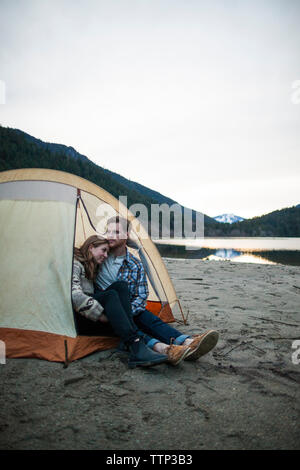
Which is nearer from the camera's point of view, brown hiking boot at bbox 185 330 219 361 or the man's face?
brown hiking boot at bbox 185 330 219 361

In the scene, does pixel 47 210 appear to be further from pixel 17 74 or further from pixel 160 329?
pixel 17 74

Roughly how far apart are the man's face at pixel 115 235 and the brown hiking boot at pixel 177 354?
1.56m

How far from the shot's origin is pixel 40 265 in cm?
327

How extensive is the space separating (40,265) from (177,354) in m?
2.00

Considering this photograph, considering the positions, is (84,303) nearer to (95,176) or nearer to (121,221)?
(121,221)

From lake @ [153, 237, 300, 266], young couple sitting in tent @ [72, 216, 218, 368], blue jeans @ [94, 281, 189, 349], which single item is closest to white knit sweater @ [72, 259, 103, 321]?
young couple sitting in tent @ [72, 216, 218, 368]

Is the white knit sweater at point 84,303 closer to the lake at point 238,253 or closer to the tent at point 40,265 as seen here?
the tent at point 40,265

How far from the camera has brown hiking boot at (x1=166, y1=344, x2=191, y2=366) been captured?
2850mm

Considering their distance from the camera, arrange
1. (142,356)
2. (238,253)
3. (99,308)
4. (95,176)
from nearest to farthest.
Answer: (142,356) → (99,308) → (238,253) → (95,176)

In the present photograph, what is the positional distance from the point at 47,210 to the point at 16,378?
2.00 m

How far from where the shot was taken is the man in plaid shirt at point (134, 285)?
10.5 ft

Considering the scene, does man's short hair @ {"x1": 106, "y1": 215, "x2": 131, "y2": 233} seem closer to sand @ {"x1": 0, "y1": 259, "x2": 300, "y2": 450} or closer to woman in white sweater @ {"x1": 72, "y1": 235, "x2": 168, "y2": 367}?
woman in white sweater @ {"x1": 72, "y1": 235, "x2": 168, "y2": 367}

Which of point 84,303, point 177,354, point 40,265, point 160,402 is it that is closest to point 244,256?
point 177,354

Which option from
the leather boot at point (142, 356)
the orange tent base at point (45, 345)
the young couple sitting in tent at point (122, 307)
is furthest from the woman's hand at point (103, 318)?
the leather boot at point (142, 356)
